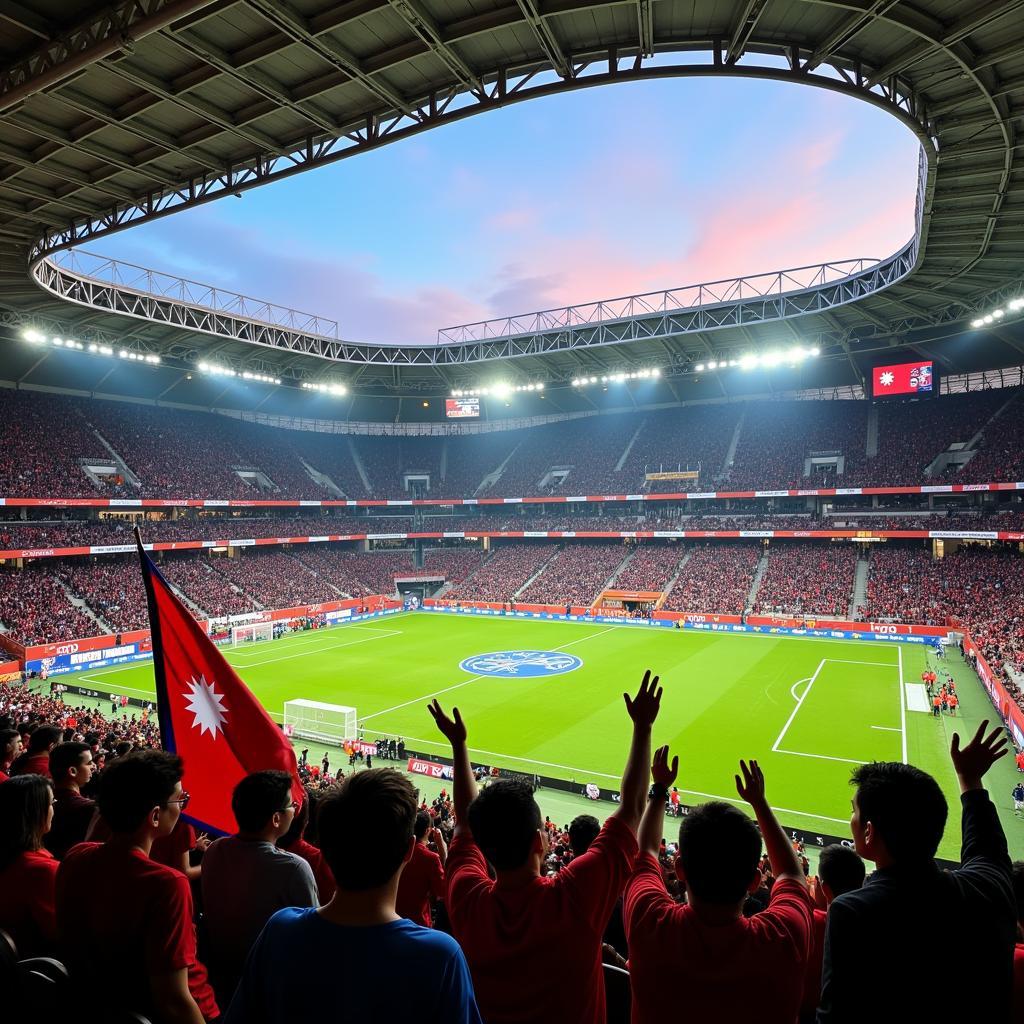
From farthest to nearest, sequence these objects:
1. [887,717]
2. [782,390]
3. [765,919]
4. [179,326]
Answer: [782,390]
[179,326]
[887,717]
[765,919]

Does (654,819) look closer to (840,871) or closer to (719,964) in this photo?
(719,964)

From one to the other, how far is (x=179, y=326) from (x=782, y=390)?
172 ft

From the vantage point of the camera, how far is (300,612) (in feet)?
170

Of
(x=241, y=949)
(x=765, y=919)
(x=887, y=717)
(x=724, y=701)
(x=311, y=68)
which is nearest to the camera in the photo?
(x=765, y=919)

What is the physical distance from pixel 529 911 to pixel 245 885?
1821 millimetres

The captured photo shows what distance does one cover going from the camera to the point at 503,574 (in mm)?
63406

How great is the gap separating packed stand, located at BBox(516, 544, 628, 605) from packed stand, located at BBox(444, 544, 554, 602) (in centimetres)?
150

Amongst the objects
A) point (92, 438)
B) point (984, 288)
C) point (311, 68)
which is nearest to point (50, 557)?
point (92, 438)

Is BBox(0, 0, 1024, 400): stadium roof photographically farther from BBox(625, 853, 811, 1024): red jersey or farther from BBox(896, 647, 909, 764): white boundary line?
BBox(896, 647, 909, 764): white boundary line

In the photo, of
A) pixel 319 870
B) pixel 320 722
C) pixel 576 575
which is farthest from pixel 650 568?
pixel 319 870

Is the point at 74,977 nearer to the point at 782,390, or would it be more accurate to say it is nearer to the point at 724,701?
the point at 724,701

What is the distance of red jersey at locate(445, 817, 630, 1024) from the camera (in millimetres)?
2768

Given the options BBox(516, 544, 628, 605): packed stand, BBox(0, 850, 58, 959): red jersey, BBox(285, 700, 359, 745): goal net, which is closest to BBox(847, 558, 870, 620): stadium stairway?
BBox(516, 544, 628, 605): packed stand

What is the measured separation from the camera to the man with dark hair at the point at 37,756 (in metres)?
7.35
